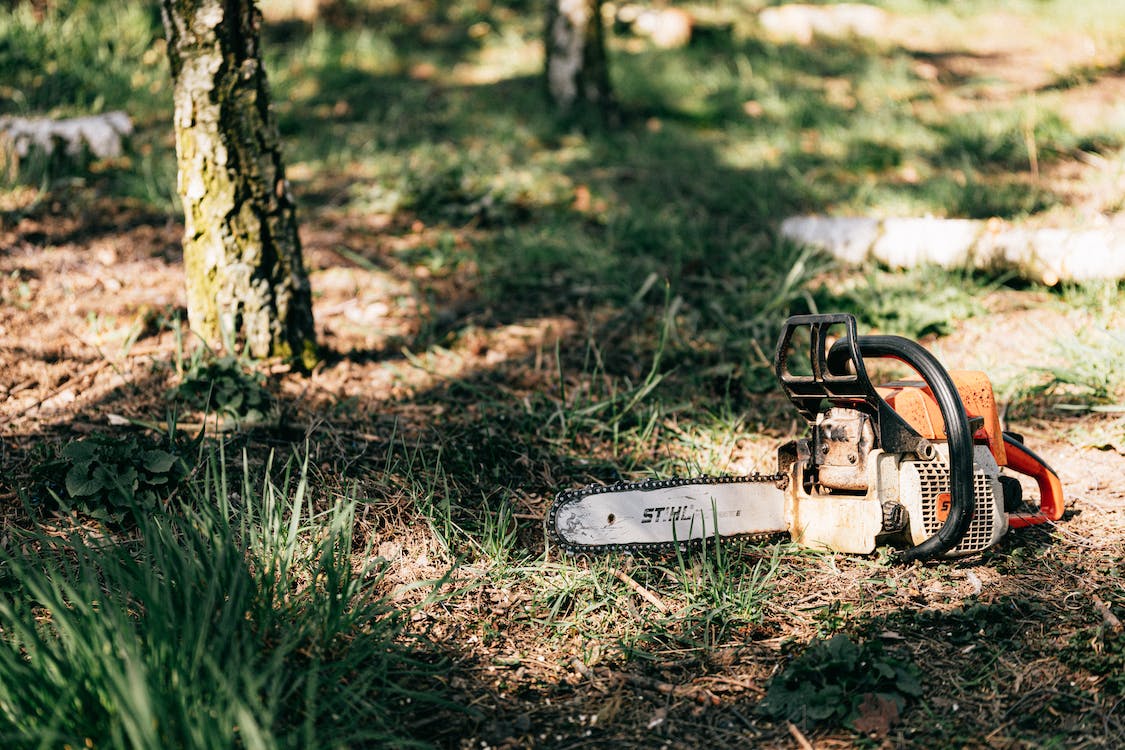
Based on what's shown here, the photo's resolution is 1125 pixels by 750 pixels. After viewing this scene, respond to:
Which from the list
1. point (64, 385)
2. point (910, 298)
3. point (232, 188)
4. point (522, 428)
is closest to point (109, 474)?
point (64, 385)

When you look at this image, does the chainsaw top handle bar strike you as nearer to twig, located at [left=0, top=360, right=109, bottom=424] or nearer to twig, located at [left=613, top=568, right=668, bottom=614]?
twig, located at [left=613, top=568, right=668, bottom=614]

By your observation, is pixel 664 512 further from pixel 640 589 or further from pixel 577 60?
pixel 577 60

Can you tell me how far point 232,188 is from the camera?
3078 millimetres

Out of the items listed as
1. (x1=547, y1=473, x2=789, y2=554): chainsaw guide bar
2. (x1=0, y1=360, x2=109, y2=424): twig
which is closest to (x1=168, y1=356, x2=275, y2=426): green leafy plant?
(x1=0, y1=360, x2=109, y2=424): twig

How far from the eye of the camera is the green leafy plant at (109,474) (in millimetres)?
2508

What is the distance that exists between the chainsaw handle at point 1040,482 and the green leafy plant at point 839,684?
0.75 meters

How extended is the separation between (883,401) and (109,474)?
213 centimetres

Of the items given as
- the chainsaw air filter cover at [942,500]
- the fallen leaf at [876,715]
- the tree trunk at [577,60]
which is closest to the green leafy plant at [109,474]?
the fallen leaf at [876,715]

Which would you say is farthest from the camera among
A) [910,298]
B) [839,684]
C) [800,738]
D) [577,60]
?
[577,60]

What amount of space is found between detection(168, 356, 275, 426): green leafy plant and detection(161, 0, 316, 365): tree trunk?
0.63 feet

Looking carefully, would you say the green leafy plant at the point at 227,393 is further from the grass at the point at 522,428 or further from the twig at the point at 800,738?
the twig at the point at 800,738

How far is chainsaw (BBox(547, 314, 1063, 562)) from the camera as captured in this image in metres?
2.36

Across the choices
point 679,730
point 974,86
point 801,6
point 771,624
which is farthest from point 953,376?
point 801,6

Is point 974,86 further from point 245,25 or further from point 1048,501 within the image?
point 245,25
